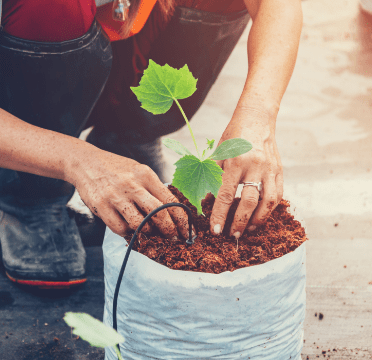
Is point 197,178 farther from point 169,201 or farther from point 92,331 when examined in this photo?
point 92,331

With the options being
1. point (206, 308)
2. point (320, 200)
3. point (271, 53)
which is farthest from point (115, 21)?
point (320, 200)

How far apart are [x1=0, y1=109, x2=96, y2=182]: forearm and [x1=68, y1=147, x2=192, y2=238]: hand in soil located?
33mm

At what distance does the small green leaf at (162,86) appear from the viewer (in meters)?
0.61

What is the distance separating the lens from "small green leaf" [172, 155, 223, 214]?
605mm

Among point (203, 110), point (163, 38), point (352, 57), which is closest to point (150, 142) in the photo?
point (163, 38)

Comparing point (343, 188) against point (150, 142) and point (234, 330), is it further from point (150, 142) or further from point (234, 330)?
point (234, 330)

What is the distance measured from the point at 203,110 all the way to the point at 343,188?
738 mm

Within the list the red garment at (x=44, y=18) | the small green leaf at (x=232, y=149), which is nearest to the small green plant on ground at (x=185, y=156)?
the small green leaf at (x=232, y=149)

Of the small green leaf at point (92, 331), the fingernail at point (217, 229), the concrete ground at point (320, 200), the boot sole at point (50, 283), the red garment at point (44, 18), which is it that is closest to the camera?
the small green leaf at point (92, 331)

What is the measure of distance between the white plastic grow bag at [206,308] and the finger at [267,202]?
82mm

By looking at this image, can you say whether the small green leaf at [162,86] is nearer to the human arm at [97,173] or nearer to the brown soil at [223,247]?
the human arm at [97,173]

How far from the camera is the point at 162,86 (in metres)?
0.62

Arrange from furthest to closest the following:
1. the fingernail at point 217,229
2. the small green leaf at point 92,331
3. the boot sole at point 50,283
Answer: the boot sole at point 50,283 → the fingernail at point 217,229 → the small green leaf at point 92,331

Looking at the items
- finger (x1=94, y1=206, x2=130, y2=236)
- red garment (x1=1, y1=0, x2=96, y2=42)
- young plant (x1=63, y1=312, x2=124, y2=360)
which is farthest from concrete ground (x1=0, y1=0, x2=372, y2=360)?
red garment (x1=1, y1=0, x2=96, y2=42)
